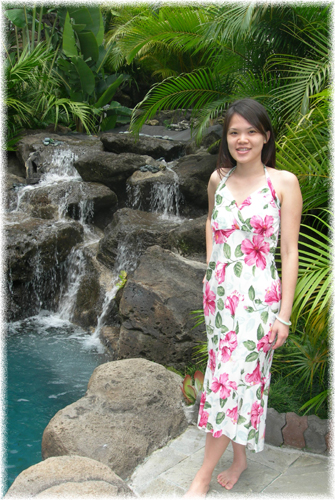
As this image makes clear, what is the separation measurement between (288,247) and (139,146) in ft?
26.4

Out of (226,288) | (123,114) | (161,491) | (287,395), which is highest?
(123,114)

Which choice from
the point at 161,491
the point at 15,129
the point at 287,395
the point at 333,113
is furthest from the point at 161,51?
the point at 161,491

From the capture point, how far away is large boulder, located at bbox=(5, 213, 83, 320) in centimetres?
680

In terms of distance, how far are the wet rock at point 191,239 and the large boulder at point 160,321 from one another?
1526 millimetres

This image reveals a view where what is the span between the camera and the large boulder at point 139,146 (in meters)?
9.98

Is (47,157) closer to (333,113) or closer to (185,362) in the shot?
(185,362)

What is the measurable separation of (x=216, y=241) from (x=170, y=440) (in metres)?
1.53

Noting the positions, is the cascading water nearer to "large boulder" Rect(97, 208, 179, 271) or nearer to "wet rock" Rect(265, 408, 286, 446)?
"large boulder" Rect(97, 208, 179, 271)

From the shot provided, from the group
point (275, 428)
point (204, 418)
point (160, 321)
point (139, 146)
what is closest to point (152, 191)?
point (139, 146)

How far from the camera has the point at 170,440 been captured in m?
3.24

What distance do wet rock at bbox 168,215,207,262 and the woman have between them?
3.77 meters

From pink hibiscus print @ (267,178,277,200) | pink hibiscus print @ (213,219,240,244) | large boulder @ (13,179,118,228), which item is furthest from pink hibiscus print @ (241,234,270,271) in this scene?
large boulder @ (13,179,118,228)

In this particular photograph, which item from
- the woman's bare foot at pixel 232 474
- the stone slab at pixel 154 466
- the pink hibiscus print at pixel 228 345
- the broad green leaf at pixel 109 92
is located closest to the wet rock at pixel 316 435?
the woman's bare foot at pixel 232 474

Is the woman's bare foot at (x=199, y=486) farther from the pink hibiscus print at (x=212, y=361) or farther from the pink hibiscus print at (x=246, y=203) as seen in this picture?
the pink hibiscus print at (x=246, y=203)
